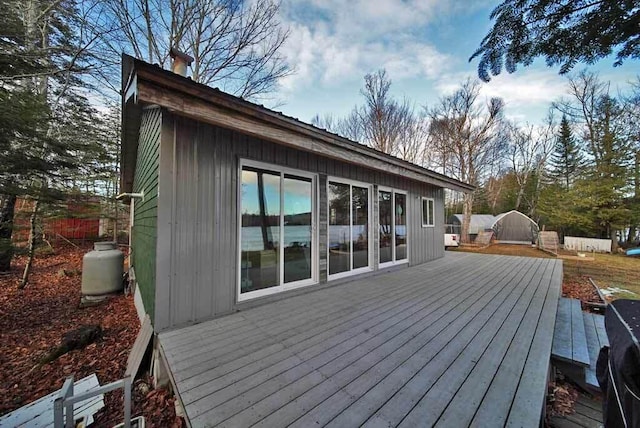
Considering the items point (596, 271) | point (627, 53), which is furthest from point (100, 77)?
point (596, 271)

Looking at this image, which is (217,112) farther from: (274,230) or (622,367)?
(622,367)

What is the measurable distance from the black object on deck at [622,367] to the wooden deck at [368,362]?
1.50 ft

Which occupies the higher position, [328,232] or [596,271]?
[328,232]

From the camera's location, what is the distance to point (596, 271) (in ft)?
28.2

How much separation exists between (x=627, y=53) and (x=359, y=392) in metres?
3.45

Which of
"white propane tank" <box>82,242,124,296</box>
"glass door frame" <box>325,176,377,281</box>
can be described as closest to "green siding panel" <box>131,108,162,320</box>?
"white propane tank" <box>82,242,124,296</box>

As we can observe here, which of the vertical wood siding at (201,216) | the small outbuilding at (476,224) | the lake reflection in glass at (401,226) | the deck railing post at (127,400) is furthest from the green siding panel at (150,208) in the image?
the small outbuilding at (476,224)

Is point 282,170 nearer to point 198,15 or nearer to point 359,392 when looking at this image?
point 359,392

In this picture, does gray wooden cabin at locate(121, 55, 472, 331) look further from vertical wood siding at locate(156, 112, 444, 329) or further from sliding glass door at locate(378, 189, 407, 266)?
sliding glass door at locate(378, 189, 407, 266)

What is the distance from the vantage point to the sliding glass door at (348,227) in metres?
4.93

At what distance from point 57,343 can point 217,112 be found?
13.7 feet

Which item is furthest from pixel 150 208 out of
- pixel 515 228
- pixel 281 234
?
pixel 515 228

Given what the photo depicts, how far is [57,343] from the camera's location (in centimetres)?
371

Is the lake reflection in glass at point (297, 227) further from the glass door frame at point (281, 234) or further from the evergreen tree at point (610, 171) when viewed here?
the evergreen tree at point (610, 171)
